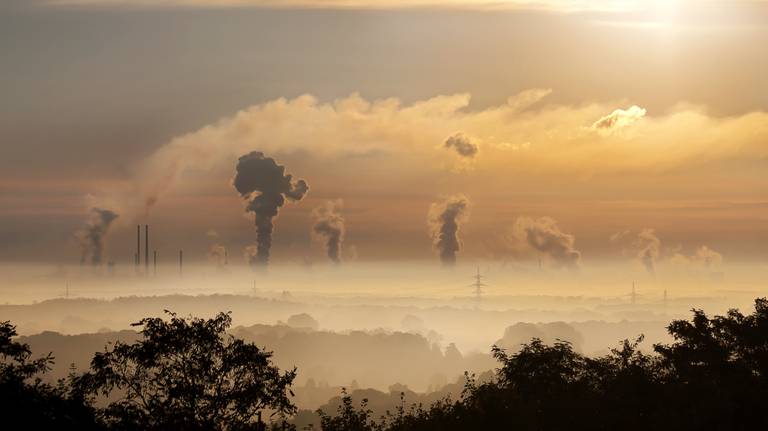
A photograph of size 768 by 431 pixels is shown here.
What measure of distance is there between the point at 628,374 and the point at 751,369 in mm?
10666

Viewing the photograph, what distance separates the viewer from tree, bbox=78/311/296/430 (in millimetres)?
59094

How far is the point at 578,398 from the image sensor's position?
88125 mm

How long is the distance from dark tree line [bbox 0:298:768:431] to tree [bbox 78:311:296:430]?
63 mm

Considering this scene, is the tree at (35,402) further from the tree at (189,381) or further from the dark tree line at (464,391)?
the tree at (189,381)

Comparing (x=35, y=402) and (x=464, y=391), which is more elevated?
(x=35, y=402)

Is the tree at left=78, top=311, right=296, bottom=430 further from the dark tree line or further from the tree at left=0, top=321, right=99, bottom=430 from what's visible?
the tree at left=0, top=321, right=99, bottom=430

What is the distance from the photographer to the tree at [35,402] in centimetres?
5903

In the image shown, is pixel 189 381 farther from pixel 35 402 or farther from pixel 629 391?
pixel 629 391

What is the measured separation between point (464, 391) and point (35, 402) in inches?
1451

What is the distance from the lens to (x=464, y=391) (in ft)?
282

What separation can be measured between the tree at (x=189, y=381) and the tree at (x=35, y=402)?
1740 mm

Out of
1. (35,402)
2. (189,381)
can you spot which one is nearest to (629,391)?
(189,381)

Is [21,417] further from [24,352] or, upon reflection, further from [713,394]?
[713,394]

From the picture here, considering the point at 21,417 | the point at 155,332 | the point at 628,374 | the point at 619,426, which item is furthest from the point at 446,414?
the point at 21,417
